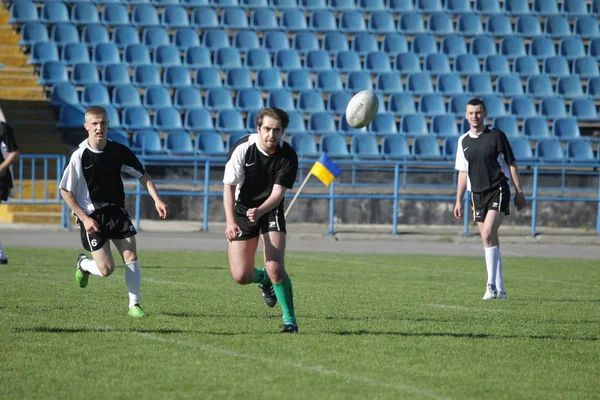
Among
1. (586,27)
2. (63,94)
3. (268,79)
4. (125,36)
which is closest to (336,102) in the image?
(268,79)

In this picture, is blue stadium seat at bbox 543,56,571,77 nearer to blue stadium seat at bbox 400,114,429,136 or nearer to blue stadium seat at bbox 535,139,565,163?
blue stadium seat at bbox 535,139,565,163

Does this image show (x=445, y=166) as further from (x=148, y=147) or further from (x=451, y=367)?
(x=451, y=367)

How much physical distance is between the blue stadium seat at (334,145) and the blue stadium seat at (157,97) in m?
3.72

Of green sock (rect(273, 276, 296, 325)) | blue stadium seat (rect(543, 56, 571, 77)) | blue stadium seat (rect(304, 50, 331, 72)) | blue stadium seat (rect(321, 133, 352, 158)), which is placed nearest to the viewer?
green sock (rect(273, 276, 296, 325))

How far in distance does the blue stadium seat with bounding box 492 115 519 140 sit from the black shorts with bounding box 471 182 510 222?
40.6 ft

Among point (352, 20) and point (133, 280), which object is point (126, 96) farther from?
point (133, 280)

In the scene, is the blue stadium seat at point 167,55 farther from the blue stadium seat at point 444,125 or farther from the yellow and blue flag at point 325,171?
the yellow and blue flag at point 325,171

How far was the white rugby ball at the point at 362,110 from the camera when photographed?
1023cm

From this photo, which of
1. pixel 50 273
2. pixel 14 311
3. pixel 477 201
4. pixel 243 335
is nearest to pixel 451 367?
pixel 243 335

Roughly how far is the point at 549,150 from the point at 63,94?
1107 centimetres

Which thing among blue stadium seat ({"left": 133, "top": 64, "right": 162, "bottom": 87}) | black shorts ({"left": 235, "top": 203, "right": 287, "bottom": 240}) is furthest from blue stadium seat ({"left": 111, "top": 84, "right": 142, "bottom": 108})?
black shorts ({"left": 235, "top": 203, "right": 287, "bottom": 240})

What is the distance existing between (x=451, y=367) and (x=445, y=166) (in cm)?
1542

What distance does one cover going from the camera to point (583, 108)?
2392cm

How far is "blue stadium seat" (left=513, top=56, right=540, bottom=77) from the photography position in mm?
25031
